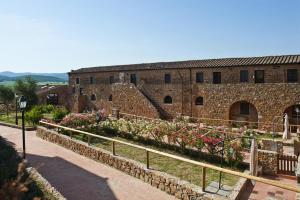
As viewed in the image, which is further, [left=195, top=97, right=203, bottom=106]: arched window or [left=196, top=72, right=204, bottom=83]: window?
[left=195, top=97, right=203, bottom=106]: arched window

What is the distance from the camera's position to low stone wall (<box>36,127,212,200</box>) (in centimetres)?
814

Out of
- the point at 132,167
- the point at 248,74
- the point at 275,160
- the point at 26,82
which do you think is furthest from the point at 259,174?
the point at 26,82

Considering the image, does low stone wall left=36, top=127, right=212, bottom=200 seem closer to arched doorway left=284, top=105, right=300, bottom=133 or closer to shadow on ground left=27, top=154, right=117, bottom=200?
shadow on ground left=27, top=154, right=117, bottom=200

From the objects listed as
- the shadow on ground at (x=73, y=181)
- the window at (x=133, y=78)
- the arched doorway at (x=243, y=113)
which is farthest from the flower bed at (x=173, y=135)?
the window at (x=133, y=78)

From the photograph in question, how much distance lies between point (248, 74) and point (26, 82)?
27305 mm

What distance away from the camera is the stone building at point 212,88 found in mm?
21375

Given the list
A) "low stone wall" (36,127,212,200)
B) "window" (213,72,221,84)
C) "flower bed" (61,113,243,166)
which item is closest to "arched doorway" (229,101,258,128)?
"window" (213,72,221,84)

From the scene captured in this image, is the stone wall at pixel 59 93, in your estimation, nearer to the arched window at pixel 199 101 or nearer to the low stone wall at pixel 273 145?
the arched window at pixel 199 101

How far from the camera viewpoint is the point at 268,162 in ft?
37.1

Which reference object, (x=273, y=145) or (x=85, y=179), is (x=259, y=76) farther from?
(x=85, y=179)

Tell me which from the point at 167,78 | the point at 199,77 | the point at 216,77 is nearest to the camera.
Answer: the point at 216,77

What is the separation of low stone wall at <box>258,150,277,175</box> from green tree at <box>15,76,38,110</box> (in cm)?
2917

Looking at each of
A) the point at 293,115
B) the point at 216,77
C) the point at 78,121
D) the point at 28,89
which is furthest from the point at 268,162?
the point at 28,89

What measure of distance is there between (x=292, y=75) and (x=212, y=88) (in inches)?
258
